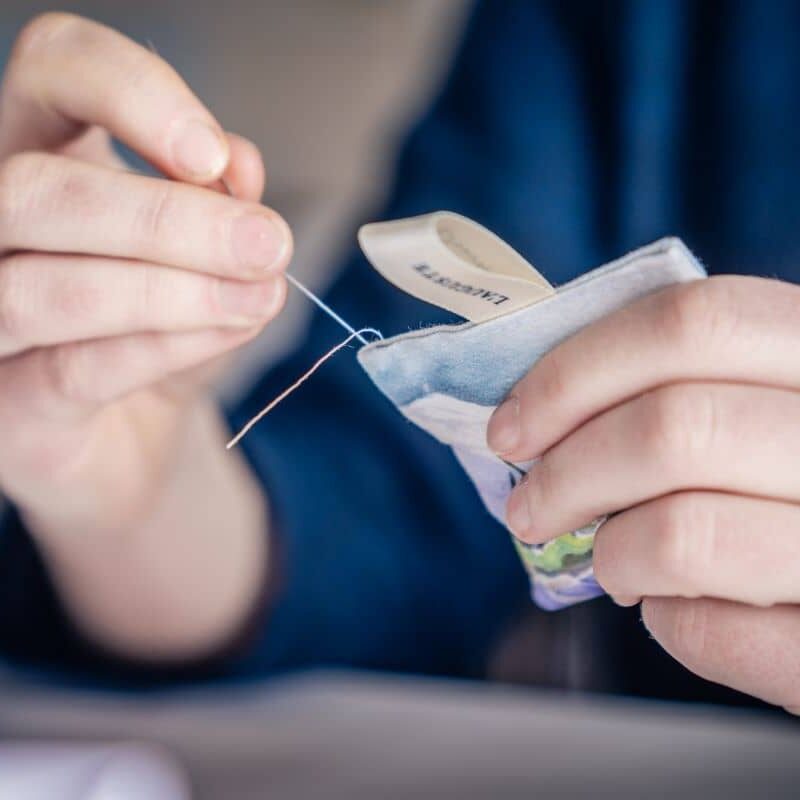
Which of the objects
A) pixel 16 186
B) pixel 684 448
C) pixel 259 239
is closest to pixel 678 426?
pixel 684 448

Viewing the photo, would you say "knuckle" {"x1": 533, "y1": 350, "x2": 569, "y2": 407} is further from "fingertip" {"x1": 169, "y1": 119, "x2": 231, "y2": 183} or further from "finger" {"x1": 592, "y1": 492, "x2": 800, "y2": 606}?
"fingertip" {"x1": 169, "y1": 119, "x2": 231, "y2": 183}

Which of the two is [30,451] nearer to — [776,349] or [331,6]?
[776,349]

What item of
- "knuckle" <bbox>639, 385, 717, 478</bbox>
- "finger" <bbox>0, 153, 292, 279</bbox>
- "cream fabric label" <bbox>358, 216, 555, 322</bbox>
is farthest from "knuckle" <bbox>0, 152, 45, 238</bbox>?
"knuckle" <bbox>639, 385, 717, 478</bbox>

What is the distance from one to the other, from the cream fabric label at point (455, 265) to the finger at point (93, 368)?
10cm

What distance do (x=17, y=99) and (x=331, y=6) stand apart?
70 cm

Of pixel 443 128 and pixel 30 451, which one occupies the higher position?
pixel 443 128

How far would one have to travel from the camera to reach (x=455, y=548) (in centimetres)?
59

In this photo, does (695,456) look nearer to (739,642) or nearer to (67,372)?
(739,642)

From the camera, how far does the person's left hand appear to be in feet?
0.88

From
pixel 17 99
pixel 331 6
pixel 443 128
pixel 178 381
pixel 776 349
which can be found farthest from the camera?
pixel 331 6

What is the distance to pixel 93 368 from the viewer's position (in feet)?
1.24

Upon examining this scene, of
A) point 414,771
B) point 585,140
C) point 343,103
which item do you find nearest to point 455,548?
point 414,771

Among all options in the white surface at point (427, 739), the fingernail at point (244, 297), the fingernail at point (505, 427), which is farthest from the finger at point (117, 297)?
the white surface at point (427, 739)

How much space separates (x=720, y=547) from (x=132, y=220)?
0.24m
